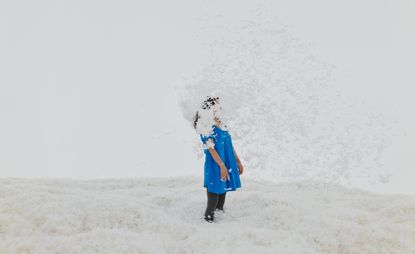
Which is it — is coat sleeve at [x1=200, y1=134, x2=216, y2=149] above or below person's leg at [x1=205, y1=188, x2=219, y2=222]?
above

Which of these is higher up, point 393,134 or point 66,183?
point 393,134

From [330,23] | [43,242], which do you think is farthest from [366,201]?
[330,23]

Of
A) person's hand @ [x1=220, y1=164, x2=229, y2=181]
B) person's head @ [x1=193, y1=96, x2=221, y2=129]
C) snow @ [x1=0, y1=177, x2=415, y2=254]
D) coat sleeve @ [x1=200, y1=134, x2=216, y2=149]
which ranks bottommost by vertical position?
snow @ [x1=0, y1=177, x2=415, y2=254]

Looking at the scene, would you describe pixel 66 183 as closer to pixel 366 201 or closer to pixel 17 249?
pixel 17 249

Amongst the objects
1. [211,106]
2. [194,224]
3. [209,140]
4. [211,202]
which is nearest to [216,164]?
[209,140]

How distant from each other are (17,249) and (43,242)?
1.30 ft

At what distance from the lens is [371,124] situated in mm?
21031

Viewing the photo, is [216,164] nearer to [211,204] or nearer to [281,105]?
[211,204]

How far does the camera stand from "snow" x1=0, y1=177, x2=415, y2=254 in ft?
23.9

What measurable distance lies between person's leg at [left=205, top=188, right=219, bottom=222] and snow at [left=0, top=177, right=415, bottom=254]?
0.19 metres

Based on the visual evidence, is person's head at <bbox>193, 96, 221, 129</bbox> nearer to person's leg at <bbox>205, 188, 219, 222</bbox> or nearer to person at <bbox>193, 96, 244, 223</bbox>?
person at <bbox>193, 96, 244, 223</bbox>

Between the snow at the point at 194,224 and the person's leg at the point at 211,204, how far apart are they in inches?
7.4

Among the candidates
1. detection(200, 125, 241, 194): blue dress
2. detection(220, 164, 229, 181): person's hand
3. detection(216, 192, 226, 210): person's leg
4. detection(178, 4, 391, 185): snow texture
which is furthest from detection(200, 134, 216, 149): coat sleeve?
detection(178, 4, 391, 185): snow texture

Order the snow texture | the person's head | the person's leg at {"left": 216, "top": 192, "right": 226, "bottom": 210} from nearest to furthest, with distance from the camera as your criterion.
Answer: the person's head, the person's leg at {"left": 216, "top": 192, "right": 226, "bottom": 210}, the snow texture
